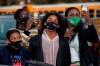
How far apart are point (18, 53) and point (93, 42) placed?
5.75ft

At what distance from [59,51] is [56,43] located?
0.11m

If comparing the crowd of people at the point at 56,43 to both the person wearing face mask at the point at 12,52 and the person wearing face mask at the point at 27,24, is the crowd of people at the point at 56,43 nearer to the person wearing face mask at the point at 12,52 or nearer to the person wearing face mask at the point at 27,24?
the person wearing face mask at the point at 12,52

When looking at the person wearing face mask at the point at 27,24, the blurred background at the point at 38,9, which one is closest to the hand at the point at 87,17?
the person wearing face mask at the point at 27,24

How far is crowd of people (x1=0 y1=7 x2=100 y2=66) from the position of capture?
231 inches

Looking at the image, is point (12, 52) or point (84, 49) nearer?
point (12, 52)

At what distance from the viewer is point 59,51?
6.03m

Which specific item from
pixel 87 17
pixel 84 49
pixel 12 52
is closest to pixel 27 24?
pixel 87 17

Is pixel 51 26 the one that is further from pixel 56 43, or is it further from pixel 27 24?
pixel 27 24

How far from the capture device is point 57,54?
6.02 meters

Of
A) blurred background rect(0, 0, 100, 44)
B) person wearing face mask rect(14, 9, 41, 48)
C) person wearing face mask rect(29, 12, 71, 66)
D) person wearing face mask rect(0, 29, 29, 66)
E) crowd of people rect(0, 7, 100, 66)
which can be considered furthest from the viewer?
blurred background rect(0, 0, 100, 44)

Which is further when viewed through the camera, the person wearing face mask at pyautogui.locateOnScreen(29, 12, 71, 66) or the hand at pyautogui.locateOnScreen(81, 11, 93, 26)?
the hand at pyautogui.locateOnScreen(81, 11, 93, 26)

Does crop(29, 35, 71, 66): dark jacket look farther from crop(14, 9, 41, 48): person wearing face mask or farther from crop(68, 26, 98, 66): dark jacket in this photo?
crop(14, 9, 41, 48): person wearing face mask

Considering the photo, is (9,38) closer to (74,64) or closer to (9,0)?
(74,64)

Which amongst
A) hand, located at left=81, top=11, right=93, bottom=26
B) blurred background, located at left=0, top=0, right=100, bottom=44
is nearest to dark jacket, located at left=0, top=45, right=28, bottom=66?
hand, located at left=81, top=11, right=93, bottom=26
